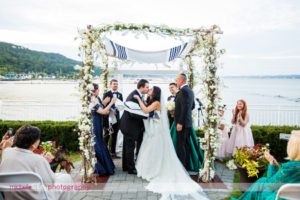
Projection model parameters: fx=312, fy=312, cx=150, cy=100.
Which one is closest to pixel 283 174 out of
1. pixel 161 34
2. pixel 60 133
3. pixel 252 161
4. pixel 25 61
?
pixel 252 161

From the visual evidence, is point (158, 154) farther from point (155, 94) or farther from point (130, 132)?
point (155, 94)

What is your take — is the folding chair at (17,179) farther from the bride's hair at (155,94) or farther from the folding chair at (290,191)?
the bride's hair at (155,94)

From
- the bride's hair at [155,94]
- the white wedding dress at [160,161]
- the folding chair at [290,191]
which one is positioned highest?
the bride's hair at [155,94]

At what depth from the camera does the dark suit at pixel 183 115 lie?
5.65m

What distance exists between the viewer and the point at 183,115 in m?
5.64

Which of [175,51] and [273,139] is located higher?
[175,51]

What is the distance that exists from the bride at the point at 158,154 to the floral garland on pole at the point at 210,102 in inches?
16.2

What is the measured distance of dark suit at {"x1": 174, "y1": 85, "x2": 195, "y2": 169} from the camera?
5.65 meters

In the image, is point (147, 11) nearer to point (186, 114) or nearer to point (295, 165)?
point (186, 114)

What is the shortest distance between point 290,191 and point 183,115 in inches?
127

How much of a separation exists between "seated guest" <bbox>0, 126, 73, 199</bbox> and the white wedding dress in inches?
95.2

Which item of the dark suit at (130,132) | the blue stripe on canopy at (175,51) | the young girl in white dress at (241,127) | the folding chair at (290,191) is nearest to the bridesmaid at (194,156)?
the dark suit at (130,132)

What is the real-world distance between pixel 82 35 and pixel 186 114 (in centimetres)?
226

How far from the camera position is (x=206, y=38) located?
17.5 ft
